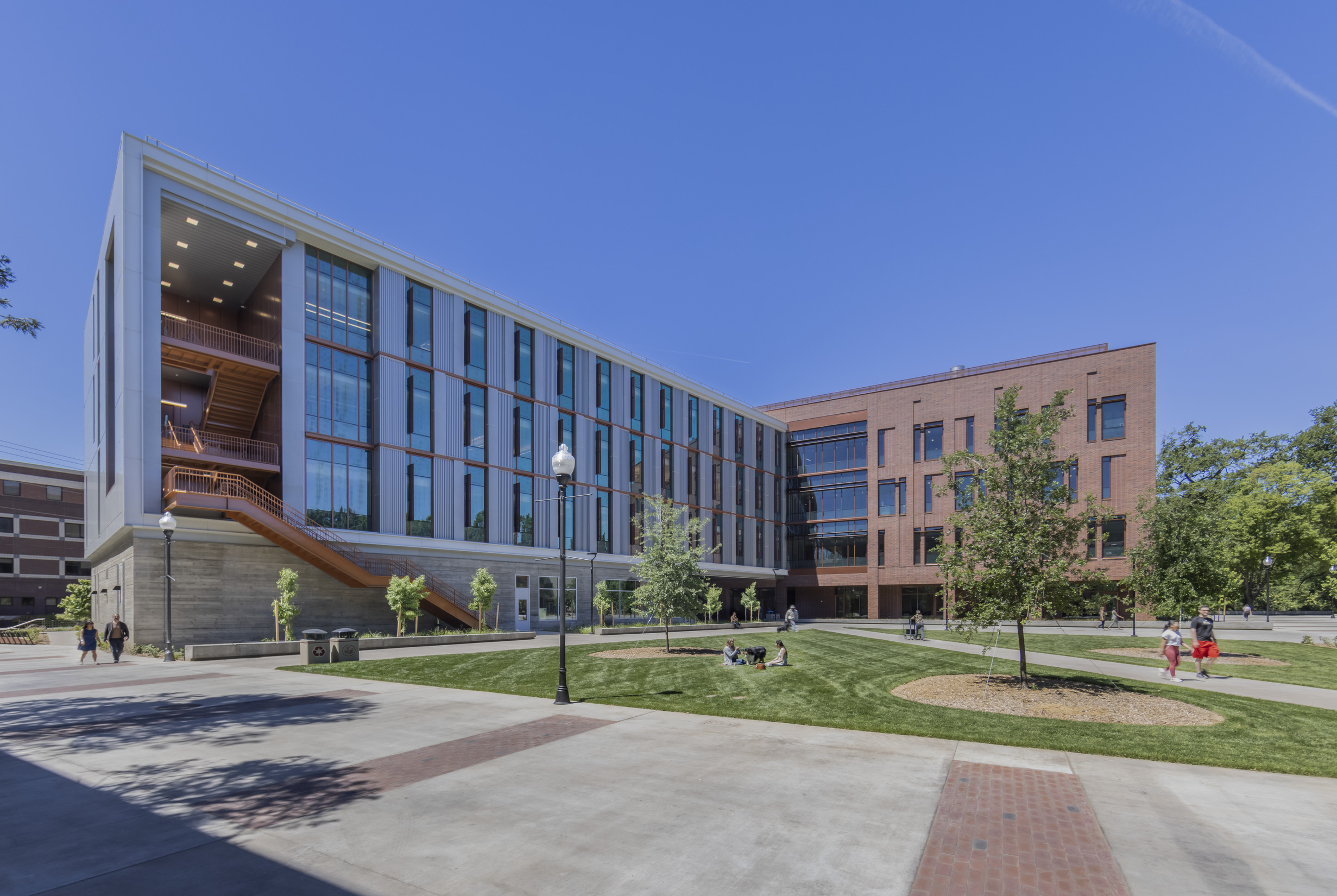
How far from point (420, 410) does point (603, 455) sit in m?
14.2

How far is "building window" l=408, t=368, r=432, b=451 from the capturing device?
3419 cm

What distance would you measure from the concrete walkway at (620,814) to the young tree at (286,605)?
15.7 meters

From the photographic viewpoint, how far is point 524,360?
4078 centimetres

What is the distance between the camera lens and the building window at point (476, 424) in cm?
3684

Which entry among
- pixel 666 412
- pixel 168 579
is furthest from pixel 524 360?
pixel 168 579

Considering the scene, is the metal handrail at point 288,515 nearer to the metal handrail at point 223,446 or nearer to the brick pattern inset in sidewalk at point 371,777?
the metal handrail at point 223,446

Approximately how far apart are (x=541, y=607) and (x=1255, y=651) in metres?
33.3

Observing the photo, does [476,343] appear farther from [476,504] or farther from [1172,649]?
[1172,649]

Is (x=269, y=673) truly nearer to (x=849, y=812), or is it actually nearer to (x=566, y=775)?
(x=566, y=775)

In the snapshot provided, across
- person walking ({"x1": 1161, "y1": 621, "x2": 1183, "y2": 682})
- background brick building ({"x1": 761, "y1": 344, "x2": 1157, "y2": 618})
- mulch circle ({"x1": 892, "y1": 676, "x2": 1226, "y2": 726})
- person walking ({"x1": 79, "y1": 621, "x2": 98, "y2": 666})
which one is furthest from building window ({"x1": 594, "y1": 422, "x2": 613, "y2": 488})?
person walking ({"x1": 1161, "y1": 621, "x2": 1183, "y2": 682})

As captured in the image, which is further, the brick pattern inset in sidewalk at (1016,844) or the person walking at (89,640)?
the person walking at (89,640)

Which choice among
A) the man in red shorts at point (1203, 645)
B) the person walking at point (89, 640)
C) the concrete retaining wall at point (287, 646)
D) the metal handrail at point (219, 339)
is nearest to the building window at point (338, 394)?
the metal handrail at point (219, 339)

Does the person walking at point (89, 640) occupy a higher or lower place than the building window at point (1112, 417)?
lower

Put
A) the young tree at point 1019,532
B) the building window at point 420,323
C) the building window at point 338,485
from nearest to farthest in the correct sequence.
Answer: the young tree at point 1019,532, the building window at point 338,485, the building window at point 420,323
